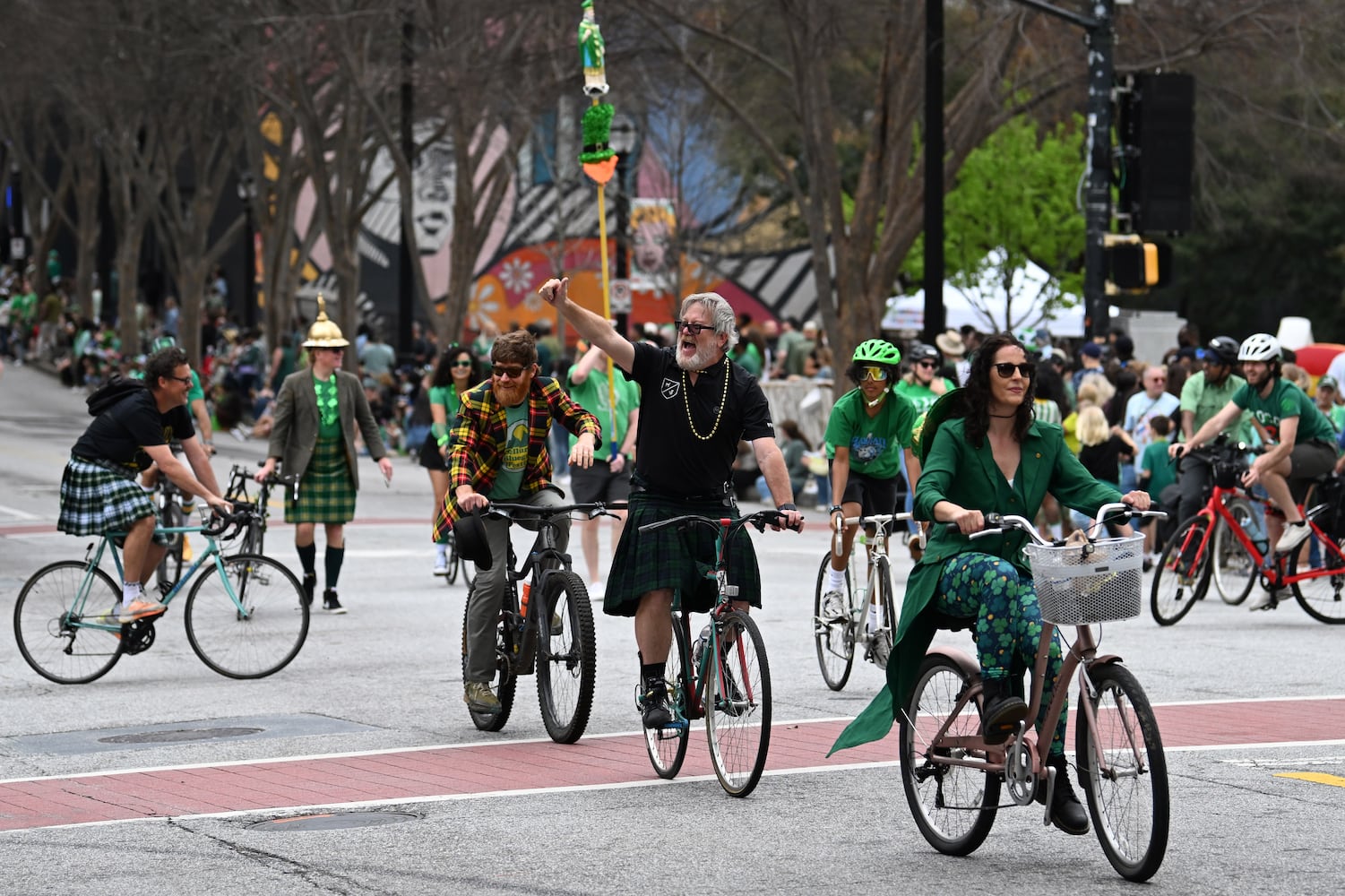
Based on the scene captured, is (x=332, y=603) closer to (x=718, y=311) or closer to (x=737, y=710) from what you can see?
(x=718, y=311)

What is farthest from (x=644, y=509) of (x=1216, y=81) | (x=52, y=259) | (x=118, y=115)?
(x=52, y=259)

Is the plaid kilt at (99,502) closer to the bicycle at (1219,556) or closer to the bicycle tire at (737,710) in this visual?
the bicycle tire at (737,710)

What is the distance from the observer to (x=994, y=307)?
43969 mm

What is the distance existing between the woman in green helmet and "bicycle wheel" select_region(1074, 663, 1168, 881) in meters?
5.06

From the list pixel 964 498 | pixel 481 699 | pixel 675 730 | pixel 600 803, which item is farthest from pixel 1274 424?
pixel 964 498

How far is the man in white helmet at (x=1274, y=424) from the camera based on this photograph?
1399 centimetres

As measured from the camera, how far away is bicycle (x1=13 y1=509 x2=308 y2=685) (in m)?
11.6

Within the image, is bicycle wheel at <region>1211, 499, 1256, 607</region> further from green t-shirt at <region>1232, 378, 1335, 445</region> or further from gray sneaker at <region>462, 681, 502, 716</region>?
gray sneaker at <region>462, 681, 502, 716</region>

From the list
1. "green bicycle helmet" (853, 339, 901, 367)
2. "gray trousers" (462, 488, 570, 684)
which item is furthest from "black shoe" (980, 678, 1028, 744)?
"green bicycle helmet" (853, 339, 901, 367)

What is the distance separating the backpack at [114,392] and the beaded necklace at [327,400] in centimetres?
279

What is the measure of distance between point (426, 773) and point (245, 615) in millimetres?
3358

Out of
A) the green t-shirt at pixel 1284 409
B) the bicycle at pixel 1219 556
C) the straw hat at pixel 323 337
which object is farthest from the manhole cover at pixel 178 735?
the green t-shirt at pixel 1284 409

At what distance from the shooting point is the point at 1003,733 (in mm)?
6707

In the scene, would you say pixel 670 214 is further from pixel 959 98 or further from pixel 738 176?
pixel 959 98
